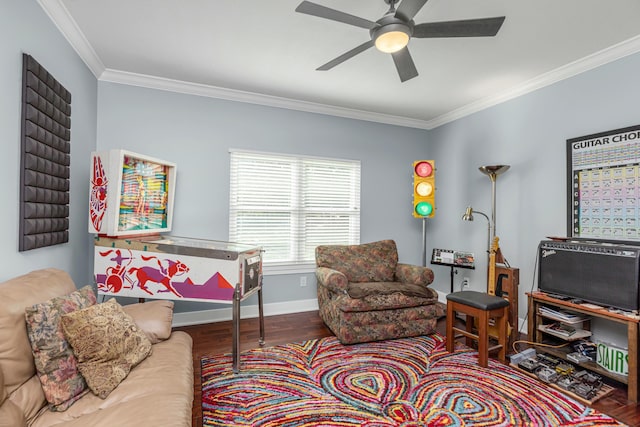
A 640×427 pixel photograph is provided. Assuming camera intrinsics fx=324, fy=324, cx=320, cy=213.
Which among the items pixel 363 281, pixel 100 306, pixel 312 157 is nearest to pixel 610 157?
pixel 363 281

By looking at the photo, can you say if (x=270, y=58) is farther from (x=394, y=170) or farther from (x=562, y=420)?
(x=562, y=420)

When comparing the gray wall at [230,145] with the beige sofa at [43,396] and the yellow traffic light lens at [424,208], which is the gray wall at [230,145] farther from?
the beige sofa at [43,396]

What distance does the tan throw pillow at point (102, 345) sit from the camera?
1.47 metres

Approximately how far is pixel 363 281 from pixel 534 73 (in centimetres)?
268

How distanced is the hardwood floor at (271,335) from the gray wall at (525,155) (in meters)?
1.18

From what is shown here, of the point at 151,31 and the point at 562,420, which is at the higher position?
the point at 151,31

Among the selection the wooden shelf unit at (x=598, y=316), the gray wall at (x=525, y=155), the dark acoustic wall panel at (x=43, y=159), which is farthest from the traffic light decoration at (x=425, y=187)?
the dark acoustic wall panel at (x=43, y=159)

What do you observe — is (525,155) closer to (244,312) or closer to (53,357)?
(244,312)

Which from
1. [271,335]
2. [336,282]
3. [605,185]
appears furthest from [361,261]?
[605,185]

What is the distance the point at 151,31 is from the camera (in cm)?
249

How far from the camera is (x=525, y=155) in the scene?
11.2ft

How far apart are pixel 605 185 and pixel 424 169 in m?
1.61

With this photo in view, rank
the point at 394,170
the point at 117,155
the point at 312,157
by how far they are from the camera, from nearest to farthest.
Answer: the point at 117,155, the point at 312,157, the point at 394,170

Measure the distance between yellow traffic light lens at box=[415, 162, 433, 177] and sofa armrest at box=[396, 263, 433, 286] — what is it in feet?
3.63
